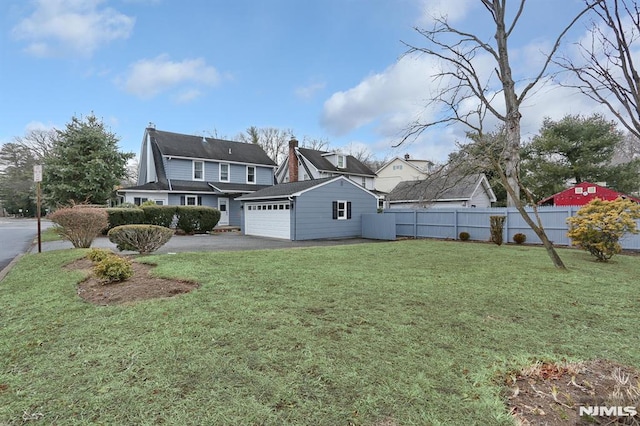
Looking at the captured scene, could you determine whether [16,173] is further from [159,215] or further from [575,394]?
[575,394]

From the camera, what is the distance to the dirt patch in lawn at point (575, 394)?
2107mm

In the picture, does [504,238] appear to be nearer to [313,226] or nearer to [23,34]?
[313,226]

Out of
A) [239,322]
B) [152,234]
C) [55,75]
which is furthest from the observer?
[55,75]

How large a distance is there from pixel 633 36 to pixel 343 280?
519 cm

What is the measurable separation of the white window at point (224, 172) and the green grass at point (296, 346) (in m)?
20.6

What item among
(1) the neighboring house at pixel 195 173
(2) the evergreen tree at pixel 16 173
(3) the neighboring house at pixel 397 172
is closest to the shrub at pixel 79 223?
(1) the neighboring house at pixel 195 173

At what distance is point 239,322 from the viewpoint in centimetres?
387

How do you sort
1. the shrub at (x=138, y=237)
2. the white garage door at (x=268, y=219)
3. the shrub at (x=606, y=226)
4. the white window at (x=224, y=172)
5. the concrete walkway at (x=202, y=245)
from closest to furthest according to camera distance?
the shrub at (x=138, y=237)
the shrub at (x=606, y=226)
the concrete walkway at (x=202, y=245)
the white garage door at (x=268, y=219)
the white window at (x=224, y=172)

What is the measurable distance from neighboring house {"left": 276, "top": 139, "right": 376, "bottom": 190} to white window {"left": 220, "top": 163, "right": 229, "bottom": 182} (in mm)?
5494

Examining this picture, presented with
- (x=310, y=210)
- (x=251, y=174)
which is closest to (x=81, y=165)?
(x=251, y=174)

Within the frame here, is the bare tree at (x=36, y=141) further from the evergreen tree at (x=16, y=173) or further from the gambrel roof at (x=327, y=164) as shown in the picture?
the gambrel roof at (x=327, y=164)

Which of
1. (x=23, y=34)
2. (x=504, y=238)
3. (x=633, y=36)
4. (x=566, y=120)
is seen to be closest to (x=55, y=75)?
(x=23, y=34)
